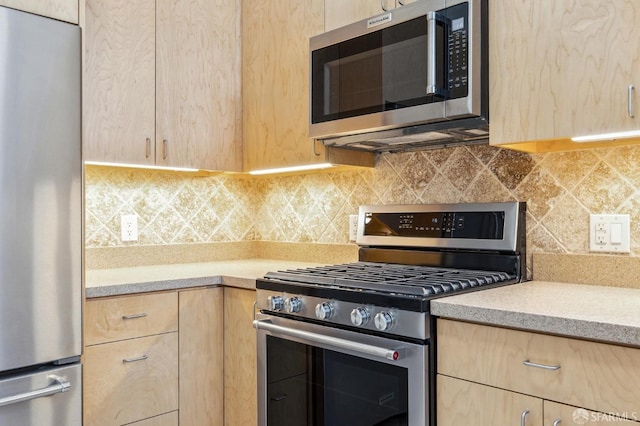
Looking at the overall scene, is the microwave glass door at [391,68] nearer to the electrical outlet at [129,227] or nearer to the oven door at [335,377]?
the oven door at [335,377]

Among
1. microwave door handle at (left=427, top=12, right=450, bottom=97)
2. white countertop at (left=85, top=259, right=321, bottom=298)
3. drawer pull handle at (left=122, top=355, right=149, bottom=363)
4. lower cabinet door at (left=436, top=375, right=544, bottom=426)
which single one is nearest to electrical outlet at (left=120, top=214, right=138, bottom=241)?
white countertop at (left=85, top=259, right=321, bottom=298)

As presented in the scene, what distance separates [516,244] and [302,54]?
116cm

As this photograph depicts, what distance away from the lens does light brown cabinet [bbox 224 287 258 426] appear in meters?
2.00

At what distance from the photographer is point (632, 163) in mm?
1609

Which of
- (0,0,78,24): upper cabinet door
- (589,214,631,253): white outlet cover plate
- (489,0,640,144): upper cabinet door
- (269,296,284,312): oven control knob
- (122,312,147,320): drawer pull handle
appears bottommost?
(122,312,147,320): drawer pull handle

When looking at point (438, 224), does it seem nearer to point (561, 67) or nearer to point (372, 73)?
point (372, 73)

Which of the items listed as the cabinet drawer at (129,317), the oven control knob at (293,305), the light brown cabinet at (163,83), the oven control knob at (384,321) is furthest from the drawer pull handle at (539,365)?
the light brown cabinet at (163,83)

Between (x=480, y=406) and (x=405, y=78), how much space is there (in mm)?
1062

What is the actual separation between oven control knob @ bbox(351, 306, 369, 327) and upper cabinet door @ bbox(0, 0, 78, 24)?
1247 mm

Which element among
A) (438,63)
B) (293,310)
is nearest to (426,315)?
(293,310)

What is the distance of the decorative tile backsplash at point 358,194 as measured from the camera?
5.56 feet

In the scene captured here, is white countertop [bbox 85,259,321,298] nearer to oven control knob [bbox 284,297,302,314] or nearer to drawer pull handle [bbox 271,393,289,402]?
oven control knob [bbox 284,297,302,314]

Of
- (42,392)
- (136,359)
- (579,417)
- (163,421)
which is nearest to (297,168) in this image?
(136,359)

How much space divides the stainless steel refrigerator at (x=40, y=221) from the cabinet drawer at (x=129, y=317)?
166mm
